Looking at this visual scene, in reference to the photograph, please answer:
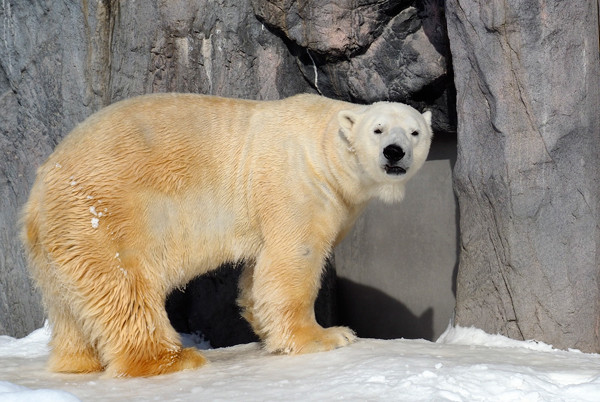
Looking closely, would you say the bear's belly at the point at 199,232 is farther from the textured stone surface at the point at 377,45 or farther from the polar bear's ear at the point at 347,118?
the textured stone surface at the point at 377,45

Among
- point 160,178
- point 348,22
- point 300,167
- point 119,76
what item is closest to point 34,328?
point 119,76

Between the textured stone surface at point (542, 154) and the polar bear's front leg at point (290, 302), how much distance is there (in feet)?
3.72

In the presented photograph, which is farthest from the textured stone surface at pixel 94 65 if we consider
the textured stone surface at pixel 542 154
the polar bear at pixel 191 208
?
the textured stone surface at pixel 542 154

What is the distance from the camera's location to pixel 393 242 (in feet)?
18.6

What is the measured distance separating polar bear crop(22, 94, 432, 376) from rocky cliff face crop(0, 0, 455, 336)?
1067mm

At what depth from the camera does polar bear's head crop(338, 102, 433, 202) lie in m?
3.65

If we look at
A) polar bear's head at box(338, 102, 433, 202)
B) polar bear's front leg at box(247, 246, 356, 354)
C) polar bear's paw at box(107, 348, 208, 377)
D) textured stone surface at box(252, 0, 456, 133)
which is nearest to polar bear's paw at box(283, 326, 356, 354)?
polar bear's front leg at box(247, 246, 356, 354)

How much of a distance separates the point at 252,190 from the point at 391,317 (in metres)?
2.24

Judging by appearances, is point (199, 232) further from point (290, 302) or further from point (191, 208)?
point (290, 302)

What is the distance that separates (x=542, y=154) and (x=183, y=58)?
249 centimetres

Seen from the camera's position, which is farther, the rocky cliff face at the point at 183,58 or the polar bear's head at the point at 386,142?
the rocky cliff face at the point at 183,58

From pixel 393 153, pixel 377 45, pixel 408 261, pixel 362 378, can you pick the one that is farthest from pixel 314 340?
pixel 377 45

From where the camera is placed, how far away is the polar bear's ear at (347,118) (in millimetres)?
3803

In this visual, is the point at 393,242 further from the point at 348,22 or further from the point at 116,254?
the point at 116,254
